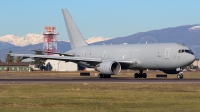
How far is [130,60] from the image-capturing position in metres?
68.1

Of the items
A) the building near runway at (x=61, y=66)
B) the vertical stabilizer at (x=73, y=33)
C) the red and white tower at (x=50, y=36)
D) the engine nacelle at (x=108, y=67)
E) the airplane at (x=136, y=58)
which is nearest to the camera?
A: the airplane at (x=136, y=58)

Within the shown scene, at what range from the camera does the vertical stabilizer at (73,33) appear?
79.7 meters

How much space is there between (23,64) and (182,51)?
13206 centimetres

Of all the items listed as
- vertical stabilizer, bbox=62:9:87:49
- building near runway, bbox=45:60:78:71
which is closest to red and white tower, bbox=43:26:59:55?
building near runway, bbox=45:60:78:71

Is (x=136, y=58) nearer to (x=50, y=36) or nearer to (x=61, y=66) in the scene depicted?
(x=61, y=66)

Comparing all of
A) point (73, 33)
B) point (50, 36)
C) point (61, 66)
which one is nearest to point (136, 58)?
point (73, 33)

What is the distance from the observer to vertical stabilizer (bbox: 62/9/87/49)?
261 ft

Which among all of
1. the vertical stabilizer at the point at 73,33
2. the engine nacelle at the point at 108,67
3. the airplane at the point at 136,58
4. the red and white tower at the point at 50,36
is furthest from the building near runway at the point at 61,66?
the engine nacelle at the point at 108,67

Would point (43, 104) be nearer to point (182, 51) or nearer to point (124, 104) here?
point (124, 104)

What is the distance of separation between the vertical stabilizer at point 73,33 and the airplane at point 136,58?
111 inches

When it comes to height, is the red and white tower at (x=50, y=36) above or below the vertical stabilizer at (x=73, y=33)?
above

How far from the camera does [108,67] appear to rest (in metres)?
64.4

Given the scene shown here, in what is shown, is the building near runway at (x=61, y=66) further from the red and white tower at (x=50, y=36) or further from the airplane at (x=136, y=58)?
the airplane at (x=136, y=58)

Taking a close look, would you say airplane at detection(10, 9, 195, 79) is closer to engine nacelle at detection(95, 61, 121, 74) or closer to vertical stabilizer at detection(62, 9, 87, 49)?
engine nacelle at detection(95, 61, 121, 74)
